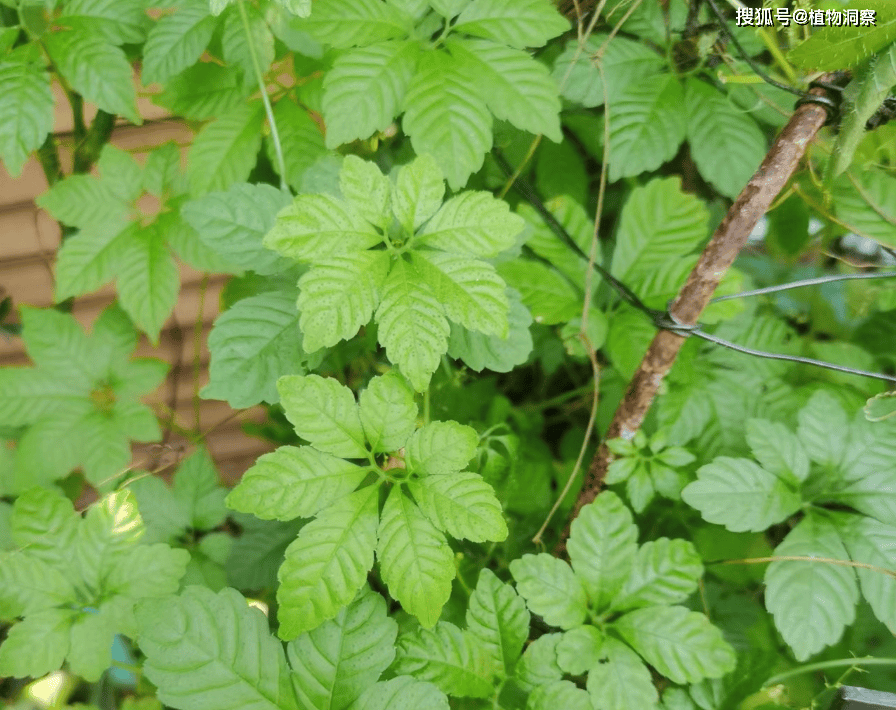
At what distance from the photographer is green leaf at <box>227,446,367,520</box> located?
2.98ft

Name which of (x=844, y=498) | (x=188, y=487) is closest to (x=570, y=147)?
(x=844, y=498)

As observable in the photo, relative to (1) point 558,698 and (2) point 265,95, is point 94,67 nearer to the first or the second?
(2) point 265,95

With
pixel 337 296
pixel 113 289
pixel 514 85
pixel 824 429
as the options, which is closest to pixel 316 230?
pixel 337 296

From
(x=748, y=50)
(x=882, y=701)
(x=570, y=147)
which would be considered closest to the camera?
(x=882, y=701)

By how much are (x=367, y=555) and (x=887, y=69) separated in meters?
0.95

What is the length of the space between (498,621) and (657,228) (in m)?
0.82

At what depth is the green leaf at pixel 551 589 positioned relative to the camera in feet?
3.53

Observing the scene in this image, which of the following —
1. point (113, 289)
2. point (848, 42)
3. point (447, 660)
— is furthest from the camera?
point (113, 289)

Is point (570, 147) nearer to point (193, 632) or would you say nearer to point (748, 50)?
point (748, 50)

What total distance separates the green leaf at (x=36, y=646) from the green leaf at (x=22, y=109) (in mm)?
776

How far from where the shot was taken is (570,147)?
155cm

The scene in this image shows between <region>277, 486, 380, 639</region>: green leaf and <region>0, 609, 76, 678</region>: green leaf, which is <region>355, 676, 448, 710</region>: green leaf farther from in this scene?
<region>0, 609, 76, 678</region>: green leaf

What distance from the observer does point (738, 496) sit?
43.9 inches

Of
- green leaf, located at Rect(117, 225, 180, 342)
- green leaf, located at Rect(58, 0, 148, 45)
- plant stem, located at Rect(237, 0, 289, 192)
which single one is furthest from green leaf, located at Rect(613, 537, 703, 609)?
green leaf, located at Rect(58, 0, 148, 45)
